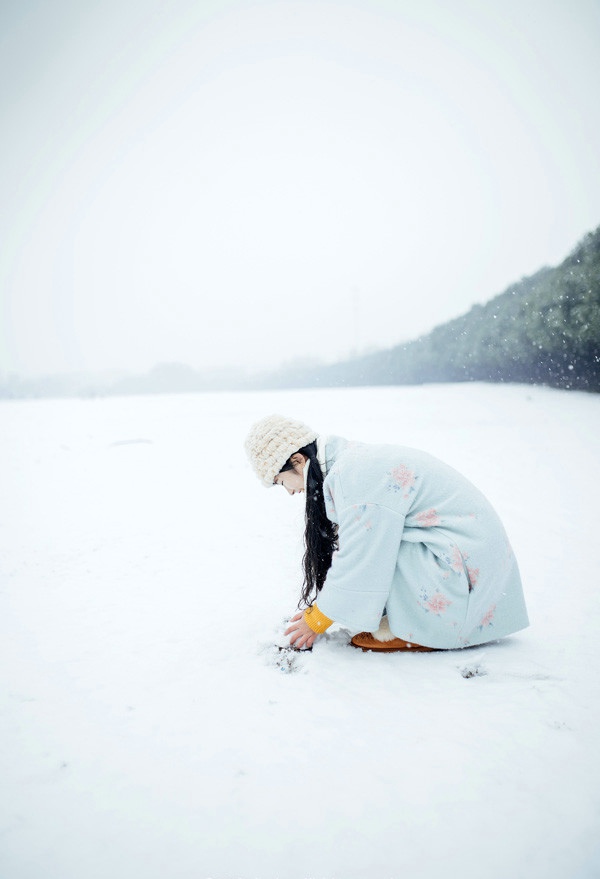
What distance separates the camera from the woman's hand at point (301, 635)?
256 centimetres

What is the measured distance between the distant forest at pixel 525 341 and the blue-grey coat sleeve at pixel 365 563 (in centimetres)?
1066

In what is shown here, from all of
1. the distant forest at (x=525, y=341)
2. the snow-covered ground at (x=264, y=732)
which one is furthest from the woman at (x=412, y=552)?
the distant forest at (x=525, y=341)

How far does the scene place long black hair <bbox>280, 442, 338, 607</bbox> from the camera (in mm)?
2537

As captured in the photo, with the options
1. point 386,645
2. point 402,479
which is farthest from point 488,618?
point 402,479

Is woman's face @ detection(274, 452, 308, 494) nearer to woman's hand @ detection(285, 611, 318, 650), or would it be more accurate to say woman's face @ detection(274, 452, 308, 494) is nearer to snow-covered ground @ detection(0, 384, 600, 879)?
woman's hand @ detection(285, 611, 318, 650)

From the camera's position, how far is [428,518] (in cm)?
229

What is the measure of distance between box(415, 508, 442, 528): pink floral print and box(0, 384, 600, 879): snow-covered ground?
740 millimetres

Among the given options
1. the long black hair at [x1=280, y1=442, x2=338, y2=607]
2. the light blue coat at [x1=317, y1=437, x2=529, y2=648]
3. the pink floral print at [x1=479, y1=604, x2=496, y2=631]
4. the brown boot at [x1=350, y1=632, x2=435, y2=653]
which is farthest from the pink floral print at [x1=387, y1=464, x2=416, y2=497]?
the brown boot at [x1=350, y1=632, x2=435, y2=653]

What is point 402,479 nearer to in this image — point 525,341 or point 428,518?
point 428,518

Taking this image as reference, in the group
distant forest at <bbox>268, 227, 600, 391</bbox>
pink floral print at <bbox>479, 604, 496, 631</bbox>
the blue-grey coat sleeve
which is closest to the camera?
the blue-grey coat sleeve

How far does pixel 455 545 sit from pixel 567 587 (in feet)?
7.95

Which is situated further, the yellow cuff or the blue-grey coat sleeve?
the yellow cuff

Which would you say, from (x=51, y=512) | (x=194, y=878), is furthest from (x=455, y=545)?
(x=51, y=512)

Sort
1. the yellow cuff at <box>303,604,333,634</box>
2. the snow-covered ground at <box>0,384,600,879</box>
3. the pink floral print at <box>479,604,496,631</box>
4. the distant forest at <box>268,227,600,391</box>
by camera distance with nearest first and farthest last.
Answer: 1. the snow-covered ground at <box>0,384,600,879</box>
2. the pink floral print at <box>479,604,496,631</box>
3. the yellow cuff at <box>303,604,333,634</box>
4. the distant forest at <box>268,227,600,391</box>
